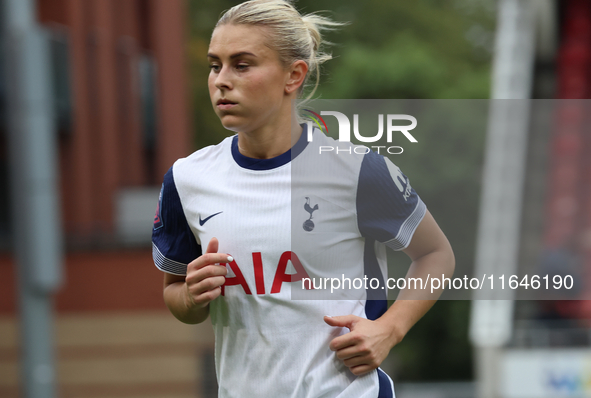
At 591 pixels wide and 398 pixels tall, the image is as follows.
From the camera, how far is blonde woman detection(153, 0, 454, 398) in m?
1.84

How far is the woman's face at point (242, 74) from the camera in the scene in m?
1.82

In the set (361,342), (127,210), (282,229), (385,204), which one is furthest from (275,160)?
(127,210)

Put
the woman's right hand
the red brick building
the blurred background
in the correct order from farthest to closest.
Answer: the red brick building
the blurred background
the woman's right hand

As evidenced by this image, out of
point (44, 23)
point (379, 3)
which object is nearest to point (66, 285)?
point (44, 23)

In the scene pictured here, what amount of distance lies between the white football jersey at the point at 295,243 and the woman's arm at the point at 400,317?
5 centimetres

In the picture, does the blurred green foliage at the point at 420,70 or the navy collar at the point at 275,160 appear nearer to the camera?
the navy collar at the point at 275,160

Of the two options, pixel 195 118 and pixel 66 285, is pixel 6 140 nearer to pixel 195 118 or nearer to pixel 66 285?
pixel 66 285

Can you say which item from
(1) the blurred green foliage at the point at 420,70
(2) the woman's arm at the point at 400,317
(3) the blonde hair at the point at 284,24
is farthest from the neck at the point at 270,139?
(1) the blurred green foliage at the point at 420,70

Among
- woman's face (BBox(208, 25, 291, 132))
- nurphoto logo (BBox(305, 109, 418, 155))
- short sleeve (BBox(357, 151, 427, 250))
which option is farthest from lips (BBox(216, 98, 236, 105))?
short sleeve (BBox(357, 151, 427, 250))

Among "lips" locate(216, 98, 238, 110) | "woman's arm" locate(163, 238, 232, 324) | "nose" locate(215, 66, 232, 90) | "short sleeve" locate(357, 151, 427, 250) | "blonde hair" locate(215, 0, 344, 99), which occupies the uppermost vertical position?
"blonde hair" locate(215, 0, 344, 99)

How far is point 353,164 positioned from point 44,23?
1028cm

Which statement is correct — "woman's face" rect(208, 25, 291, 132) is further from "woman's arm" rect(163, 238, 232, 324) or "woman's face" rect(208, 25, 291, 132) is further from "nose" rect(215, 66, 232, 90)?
"woman's arm" rect(163, 238, 232, 324)

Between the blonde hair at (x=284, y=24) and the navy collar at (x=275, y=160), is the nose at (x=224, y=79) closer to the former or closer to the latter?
the blonde hair at (x=284, y=24)

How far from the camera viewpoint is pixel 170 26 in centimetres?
1184
